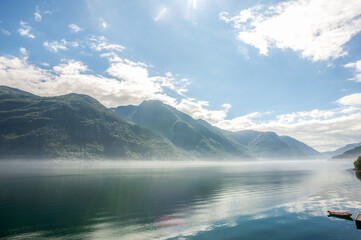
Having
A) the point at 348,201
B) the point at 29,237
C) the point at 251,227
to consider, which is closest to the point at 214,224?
the point at 251,227

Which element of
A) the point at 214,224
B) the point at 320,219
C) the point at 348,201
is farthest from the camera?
the point at 348,201

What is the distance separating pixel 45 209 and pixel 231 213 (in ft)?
142

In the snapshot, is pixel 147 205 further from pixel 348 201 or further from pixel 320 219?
pixel 348 201

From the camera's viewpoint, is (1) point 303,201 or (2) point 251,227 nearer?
(2) point 251,227

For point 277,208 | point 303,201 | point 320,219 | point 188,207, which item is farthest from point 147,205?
point 303,201

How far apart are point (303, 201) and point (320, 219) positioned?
64.0 feet

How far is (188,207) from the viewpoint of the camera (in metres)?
53.0

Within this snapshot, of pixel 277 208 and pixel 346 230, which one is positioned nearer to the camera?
pixel 346 230

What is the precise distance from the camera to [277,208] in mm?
52719

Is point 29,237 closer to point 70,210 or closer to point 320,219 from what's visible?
point 70,210

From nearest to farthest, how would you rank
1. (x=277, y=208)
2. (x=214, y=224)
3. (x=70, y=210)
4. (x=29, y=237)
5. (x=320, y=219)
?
1. (x=29, y=237)
2. (x=214, y=224)
3. (x=320, y=219)
4. (x=70, y=210)
5. (x=277, y=208)

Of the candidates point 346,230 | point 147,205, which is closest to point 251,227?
point 346,230

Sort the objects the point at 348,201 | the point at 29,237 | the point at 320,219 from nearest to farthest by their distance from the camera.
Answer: the point at 29,237 → the point at 320,219 → the point at 348,201

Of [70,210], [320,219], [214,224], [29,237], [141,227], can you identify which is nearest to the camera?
[29,237]
